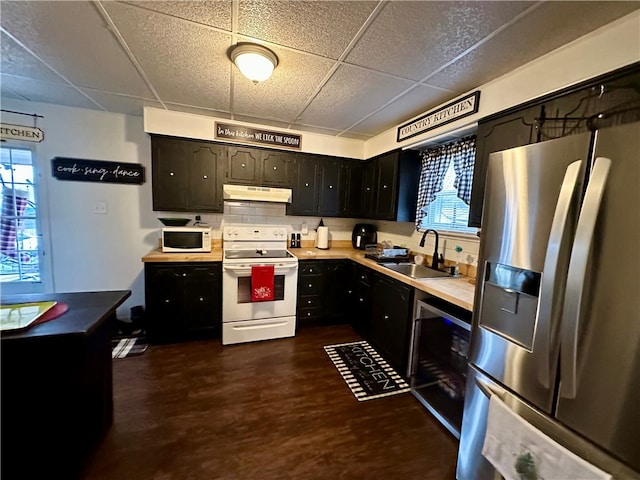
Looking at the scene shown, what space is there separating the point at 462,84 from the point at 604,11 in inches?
32.1

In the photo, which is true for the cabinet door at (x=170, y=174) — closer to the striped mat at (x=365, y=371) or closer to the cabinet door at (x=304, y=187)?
the cabinet door at (x=304, y=187)

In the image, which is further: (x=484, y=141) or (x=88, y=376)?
(x=484, y=141)

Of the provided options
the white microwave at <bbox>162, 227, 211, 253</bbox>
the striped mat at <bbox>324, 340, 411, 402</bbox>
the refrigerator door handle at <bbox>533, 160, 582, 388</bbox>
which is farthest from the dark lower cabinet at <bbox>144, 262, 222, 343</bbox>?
the refrigerator door handle at <bbox>533, 160, 582, 388</bbox>

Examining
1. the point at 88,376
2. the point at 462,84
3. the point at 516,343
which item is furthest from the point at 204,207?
the point at 516,343

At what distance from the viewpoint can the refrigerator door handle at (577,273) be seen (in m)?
0.92

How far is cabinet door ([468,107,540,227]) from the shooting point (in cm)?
170

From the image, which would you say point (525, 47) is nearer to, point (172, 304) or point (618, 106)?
point (618, 106)

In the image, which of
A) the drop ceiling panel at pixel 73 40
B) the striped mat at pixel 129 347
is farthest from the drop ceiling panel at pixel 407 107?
the striped mat at pixel 129 347

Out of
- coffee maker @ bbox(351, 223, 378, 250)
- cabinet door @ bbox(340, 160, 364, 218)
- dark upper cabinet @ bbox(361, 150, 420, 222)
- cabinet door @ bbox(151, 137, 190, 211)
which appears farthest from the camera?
coffee maker @ bbox(351, 223, 378, 250)

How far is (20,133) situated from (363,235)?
4.12 meters

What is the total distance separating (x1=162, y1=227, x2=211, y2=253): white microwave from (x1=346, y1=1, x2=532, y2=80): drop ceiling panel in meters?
2.31

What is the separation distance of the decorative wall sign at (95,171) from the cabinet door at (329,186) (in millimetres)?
2203

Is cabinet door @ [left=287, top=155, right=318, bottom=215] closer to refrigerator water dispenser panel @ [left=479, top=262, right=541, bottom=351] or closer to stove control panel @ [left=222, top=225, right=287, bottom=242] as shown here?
stove control panel @ [left=222, top=225, right=287, bottom=242]

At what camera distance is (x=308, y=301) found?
328cm
